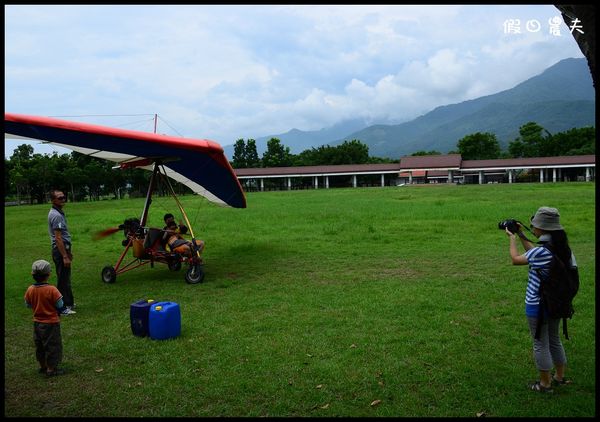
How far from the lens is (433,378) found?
5.09 m

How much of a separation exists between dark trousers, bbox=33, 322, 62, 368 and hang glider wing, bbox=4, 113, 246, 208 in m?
3.76

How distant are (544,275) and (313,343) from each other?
2895 mm

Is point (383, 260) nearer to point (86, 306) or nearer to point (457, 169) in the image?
point (86, 306)

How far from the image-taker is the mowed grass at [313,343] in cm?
468

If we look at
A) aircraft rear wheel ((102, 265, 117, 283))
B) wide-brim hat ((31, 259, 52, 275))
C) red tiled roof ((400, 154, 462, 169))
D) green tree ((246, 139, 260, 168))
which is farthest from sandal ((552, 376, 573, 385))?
green tree ((246, 139, 260, 168))

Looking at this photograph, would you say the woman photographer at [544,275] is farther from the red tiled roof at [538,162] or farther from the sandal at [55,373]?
the red tiled roof at [538,162]

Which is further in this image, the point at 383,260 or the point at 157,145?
the point at 383,260

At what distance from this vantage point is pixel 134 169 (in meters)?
35.0

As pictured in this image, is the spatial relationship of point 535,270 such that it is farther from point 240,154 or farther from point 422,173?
point 240,154

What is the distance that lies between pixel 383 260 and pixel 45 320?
327 inches

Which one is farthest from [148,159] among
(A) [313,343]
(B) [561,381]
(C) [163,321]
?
(B) [561,381]

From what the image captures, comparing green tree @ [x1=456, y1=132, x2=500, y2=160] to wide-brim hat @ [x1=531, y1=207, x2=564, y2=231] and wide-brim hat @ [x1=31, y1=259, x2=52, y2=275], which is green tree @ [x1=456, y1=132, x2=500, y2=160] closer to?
wide-brim hat @ [x1=531, y1=207, x2=564, y2=231]

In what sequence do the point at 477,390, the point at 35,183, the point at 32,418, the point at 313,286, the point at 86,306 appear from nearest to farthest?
the point at 32,418 < the point at 477,390 < the point at 86,306 < the point at 313,286 < the point at 35,183

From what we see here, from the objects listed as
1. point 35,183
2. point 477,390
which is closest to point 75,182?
point 35,183
